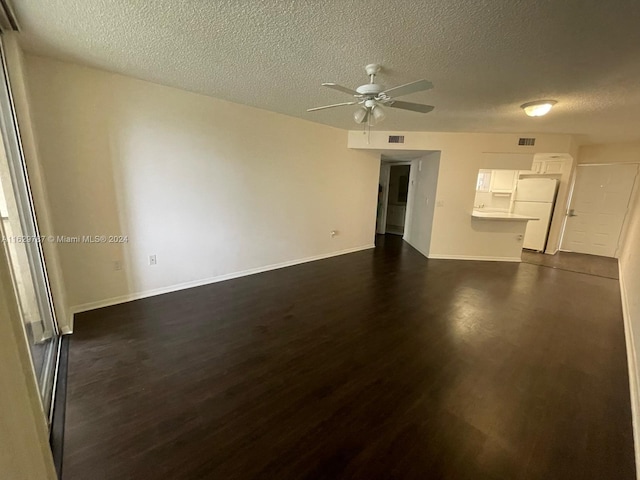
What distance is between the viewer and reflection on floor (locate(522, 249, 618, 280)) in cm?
498

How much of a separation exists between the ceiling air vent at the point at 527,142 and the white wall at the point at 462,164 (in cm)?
6

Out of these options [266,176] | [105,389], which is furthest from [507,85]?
[105,389]

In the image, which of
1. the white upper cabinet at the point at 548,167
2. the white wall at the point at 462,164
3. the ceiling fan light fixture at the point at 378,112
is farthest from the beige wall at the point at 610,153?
the ceiling fan light fixture at the point at 378,112

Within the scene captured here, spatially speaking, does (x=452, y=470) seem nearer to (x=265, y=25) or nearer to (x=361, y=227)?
(x=265, y=25)

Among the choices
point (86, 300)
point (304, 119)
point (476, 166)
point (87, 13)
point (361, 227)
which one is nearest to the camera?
point (87, 13)

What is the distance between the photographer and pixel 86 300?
9.55ft

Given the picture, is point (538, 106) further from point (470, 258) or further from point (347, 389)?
point (347, 389)

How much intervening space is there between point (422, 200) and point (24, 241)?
6.21 m

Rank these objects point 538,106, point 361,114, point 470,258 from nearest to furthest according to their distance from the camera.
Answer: point 361,114
point 538,106
point 470,258

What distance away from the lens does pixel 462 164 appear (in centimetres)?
518

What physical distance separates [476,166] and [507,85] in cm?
273

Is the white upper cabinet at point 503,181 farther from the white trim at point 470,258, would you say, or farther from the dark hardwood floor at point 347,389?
the dark hardwood floor at point 347,389

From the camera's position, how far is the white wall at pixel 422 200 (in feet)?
18.3

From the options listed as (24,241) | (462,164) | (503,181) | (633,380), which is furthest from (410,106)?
(503,181)
